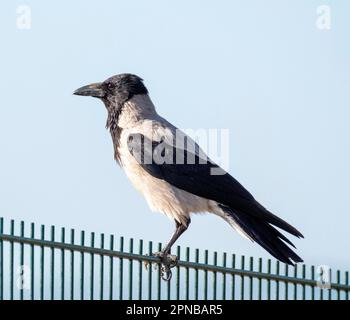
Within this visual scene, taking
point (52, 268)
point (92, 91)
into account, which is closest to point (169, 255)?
point (52, 268)

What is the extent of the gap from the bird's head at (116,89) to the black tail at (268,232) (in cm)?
200

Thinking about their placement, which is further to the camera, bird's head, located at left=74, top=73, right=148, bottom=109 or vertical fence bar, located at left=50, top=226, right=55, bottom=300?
bird's head, located at left=74, top=73, right=148, bottom=109

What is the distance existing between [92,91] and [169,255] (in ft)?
8.47

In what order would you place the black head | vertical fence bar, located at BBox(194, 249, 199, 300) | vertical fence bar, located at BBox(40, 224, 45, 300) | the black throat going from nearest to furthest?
vertical fence bar, located at BBox(40, 224, 45, 300)
vertical fence bar, located at BBox(194, 249, 199, 300)
the black throat
the black head

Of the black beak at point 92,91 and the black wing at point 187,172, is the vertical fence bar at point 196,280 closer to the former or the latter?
the black wing at point 187,172

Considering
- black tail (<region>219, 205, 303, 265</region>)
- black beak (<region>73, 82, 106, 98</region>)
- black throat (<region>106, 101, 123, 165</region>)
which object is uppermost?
black beak (<region>73, 82, 106, 98</region>)

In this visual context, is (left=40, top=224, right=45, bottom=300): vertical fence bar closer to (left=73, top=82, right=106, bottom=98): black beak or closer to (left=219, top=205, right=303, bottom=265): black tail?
(left=219, top=205, right=303, bottom=265): black tail

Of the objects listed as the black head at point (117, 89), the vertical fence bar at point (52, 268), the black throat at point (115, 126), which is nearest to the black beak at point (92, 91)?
the black head at point (117, 89)

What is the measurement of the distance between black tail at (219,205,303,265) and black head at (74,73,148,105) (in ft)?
6.57

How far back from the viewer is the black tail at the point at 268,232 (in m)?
14.2

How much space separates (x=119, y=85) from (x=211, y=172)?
1738mm

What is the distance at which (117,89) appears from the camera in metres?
15.8

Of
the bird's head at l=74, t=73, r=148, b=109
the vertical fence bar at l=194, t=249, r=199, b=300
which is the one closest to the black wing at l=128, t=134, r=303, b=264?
the vertical fence bar at l=194, t=249, r=199, b=300

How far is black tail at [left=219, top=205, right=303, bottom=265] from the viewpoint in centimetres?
1417
